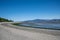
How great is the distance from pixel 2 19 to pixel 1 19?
142cm

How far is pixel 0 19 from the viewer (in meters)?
78.4

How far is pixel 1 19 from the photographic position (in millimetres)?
79500

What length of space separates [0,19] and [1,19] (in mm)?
1137

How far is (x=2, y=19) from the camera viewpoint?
265 ft

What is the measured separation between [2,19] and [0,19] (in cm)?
255
